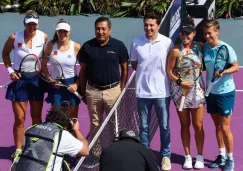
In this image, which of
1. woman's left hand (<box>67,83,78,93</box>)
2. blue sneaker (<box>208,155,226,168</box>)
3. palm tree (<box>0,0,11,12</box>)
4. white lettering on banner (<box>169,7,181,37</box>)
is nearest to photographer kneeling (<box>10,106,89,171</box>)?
woman's left hand (<box>67,83,78,93</box>)

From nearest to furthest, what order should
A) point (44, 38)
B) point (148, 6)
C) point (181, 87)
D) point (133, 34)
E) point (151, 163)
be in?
point (151, 163) → point (181, 87) → point (44, 38) → point (133, 34) → point (148, 6)

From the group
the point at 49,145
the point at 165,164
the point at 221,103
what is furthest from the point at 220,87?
the point at 49,145

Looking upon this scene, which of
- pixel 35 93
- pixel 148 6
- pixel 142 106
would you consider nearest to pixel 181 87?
pixel 142 106

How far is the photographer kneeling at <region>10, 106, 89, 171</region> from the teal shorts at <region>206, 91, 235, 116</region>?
2.18 meters

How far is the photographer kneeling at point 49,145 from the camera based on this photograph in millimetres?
6277

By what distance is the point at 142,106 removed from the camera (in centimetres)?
827

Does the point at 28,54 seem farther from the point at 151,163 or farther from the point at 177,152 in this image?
the point at 151,163

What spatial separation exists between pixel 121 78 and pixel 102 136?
32.2 inches

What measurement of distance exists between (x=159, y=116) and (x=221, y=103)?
78 cm

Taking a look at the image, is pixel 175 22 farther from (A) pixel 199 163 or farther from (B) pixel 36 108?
(B) pixel 36 108

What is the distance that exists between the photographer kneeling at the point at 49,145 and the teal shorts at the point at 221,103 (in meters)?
2.18

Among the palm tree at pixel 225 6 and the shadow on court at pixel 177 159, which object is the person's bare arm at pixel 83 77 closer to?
the shadow on court at pixel 177 159

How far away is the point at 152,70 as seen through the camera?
8.14 metres

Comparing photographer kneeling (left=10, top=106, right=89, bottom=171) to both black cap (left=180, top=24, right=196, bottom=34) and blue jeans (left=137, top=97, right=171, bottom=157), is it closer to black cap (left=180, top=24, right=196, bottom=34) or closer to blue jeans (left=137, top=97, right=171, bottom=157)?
blue jeans (left=137, top=97, right=171, bottom=157)
